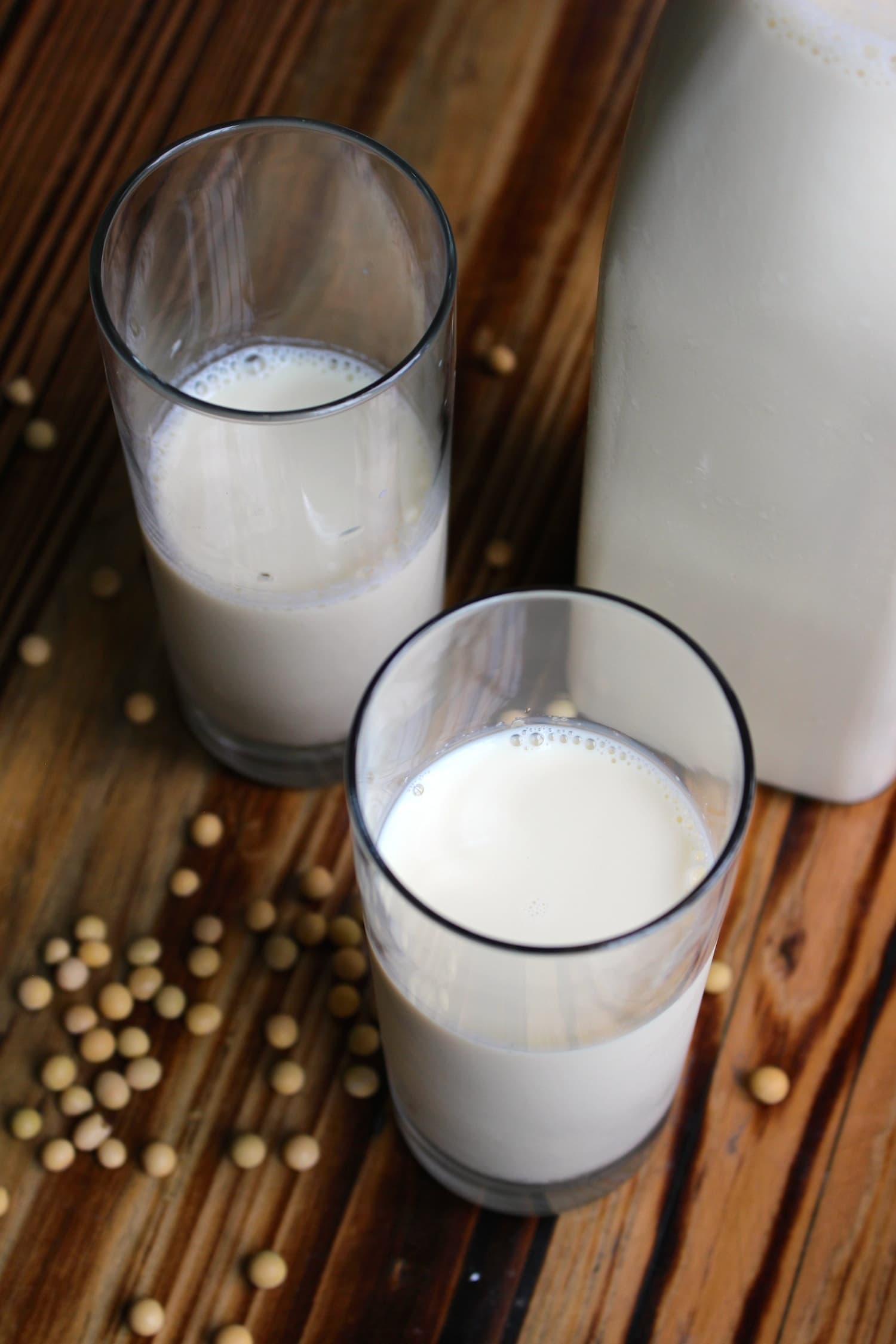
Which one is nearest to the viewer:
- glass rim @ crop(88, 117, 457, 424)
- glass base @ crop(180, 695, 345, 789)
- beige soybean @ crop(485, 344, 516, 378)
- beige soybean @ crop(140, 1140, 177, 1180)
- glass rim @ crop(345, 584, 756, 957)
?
glass rim @ crop(345, 584, 756, 957)

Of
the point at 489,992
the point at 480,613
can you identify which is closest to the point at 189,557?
the point at 480,613

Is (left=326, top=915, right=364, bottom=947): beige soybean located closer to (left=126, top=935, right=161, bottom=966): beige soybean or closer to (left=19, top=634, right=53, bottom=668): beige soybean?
(left=126, top=935, right=161, bottom=966): beige soybean

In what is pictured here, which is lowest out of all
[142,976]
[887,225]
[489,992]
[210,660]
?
[142,976]

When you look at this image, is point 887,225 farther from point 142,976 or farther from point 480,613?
point 142,976

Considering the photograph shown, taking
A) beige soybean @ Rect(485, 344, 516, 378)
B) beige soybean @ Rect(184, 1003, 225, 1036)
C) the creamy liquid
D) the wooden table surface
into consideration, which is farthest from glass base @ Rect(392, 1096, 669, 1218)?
beige soybean @ Rect(485, 344, 516, 378)

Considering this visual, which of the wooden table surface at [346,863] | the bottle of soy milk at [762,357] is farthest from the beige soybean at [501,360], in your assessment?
the bottle of soy milk at [762,357]
